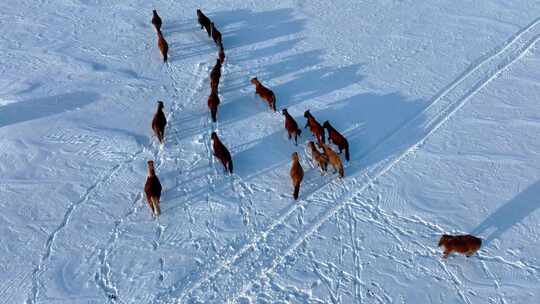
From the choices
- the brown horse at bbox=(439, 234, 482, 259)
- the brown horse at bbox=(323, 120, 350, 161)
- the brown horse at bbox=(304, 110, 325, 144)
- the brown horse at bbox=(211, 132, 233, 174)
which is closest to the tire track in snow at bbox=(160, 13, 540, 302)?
the brown horse at bbox=(323, 120, 350, 161)

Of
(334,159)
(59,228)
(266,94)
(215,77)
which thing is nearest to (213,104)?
(215,77)

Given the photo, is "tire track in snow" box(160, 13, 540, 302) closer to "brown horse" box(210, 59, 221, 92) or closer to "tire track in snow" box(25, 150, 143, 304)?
"tire track in snow" box(25, 150, 143, 304)

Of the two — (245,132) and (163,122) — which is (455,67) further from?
(163,122)

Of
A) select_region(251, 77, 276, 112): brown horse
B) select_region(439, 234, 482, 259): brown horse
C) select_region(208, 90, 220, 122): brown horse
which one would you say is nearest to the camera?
select_region(439, 234, 482, 259): brown horse

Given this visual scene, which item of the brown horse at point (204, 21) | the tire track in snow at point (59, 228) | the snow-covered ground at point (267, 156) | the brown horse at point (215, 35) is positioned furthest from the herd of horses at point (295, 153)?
the brown horse at point (204, 21)

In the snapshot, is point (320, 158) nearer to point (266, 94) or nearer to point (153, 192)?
point (266, 94)
